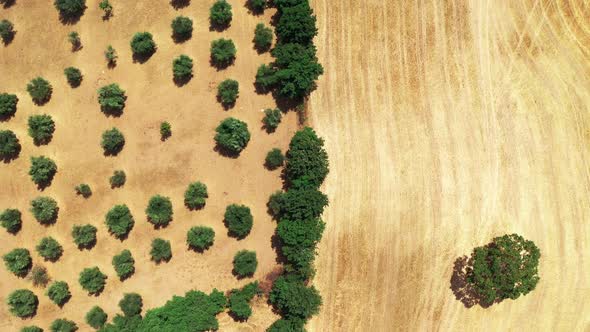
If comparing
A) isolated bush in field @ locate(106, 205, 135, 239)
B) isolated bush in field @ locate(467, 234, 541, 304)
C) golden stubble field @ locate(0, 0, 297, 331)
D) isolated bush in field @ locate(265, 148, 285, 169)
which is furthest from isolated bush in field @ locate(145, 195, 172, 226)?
isolated bush in field @ locate(467, 234, 541, 304)

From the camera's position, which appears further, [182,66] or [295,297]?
[182,66]

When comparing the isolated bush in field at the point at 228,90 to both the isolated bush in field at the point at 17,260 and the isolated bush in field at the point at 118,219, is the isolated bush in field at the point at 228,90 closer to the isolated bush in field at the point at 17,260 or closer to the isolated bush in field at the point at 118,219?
the isolated bush in field at the point at 118,219

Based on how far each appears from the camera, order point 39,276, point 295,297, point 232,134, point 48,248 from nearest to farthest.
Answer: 1. point 295,297
2. point 232,134
3. point 48,248
4. point 39,276

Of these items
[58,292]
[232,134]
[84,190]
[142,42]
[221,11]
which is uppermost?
[221,11]

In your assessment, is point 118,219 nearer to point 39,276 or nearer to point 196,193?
point 196,193

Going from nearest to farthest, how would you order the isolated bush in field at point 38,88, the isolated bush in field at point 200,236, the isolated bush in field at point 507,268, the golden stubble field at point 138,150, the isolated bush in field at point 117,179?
the isolated bush in field at point 507,268 < the isolated bush in field at point 38,88 < the isolated bush in field at point 200,236 < the isolated bush in field at point 117,179 < the golden stubble field at point 138,150

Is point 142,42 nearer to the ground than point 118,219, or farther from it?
farther from it

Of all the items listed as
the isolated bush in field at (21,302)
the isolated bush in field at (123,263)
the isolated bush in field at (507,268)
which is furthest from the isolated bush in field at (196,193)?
the isolated bush in field at (507,268)

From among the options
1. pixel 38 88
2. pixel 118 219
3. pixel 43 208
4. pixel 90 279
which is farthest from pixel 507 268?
pixel 38 88

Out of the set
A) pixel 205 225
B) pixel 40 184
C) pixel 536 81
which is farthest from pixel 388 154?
pixel 40 184
